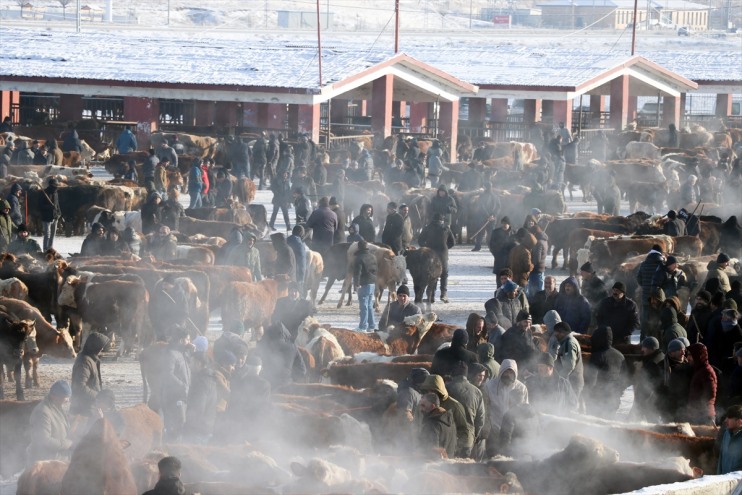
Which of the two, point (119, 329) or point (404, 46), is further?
point (404, 46)

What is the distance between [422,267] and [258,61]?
23.2 meters

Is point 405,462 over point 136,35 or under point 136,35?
under

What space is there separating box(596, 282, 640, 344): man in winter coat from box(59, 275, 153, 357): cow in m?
5.49

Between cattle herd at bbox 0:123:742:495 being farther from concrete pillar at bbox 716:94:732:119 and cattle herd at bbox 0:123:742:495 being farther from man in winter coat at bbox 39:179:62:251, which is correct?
concrete pillar at bbox 716:94:732:119

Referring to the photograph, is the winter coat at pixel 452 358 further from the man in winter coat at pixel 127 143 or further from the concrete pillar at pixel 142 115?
the concrete pillar at pixel 142 115

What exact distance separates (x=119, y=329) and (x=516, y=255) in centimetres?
582

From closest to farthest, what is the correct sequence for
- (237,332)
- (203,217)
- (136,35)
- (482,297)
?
1. (237,332)
2. (482,297)
3. (203,217)
4. (136,35)

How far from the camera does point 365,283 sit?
57.4ft

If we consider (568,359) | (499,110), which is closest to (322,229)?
(568,359)

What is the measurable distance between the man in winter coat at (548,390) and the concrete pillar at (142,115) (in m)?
27.9

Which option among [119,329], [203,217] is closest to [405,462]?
[119,329]

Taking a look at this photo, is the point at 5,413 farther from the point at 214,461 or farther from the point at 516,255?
the point at 516,255

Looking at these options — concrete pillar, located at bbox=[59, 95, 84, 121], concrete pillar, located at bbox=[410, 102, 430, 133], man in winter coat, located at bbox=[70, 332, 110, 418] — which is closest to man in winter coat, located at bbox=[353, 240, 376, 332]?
man in winter coat, located at bbox=[70, 332, 110, 418]

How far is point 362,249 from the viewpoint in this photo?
703 inches
